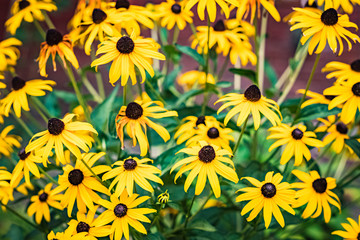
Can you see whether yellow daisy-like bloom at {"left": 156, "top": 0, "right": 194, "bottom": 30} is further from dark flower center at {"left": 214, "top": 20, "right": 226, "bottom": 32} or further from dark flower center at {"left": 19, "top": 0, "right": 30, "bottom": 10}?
dark flower center at {"left": 19, "top": 0, "right": 30, "bottom": 10}

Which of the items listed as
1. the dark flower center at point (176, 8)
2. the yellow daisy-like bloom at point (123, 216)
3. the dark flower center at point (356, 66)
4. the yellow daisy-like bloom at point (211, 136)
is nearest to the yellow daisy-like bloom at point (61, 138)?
the yellow daisy-like bloom at point (123, 216)

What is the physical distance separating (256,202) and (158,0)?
1958 mm

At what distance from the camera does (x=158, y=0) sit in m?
2.38

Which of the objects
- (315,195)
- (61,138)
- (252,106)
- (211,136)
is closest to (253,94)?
(252,106)

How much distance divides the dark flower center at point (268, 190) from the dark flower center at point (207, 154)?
106 mm

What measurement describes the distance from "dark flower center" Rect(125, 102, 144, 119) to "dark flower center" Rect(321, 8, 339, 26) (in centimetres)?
39

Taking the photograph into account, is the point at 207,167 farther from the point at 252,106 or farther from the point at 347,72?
the point at 347,72

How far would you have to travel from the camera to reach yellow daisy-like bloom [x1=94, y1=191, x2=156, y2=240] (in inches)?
24.8

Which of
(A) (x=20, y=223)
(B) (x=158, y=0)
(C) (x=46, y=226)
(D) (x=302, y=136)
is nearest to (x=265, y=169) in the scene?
(D) (x=302, y=136)

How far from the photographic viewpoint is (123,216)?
2.10ft

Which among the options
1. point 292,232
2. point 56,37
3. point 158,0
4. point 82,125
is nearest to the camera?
point 82,125

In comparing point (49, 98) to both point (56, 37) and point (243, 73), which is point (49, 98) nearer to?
point (56, 37)

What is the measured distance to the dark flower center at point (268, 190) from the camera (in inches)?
25.6

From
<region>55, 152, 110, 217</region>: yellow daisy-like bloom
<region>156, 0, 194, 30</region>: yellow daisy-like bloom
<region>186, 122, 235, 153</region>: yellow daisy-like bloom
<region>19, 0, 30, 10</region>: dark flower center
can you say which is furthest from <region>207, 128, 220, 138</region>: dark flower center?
<region>19, 0, 30, 10</region>: dark flower center
